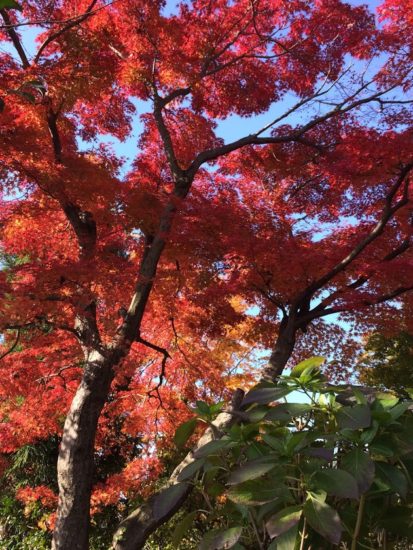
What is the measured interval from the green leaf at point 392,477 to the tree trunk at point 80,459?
18.2ft

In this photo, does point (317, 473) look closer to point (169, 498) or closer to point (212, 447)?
point (212, 447)

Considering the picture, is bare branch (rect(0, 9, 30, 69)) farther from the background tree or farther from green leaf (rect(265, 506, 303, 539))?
the background tree

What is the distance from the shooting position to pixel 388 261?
7.64 m

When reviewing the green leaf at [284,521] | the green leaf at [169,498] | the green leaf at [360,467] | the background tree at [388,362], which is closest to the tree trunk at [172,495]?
the green leaf at [169,498]

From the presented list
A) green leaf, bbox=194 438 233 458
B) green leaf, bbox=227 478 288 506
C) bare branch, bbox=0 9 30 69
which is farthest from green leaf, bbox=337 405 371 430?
bare branch, bbox=0 9 30 69

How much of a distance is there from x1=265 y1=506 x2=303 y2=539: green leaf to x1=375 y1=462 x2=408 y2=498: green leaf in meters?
0.24

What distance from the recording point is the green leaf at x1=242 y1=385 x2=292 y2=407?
1.28 meters

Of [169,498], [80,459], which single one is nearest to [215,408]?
[169,498]

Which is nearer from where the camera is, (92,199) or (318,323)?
(92,199)

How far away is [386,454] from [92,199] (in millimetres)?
7131

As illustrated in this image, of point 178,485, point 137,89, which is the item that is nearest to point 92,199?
point 137,89

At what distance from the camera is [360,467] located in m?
1.07

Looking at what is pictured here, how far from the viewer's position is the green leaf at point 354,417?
1.07m

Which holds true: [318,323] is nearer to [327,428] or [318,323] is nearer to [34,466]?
[34,466]
